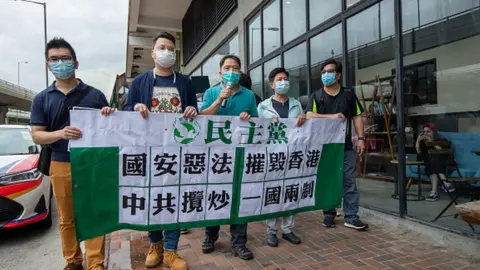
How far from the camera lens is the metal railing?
102ft

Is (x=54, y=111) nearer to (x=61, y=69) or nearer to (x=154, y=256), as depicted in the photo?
(x=61, y=69)

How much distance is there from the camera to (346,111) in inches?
149

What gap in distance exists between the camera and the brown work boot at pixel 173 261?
2.80 metres

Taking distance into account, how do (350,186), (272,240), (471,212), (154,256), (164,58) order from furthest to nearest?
(350,186) < (272,240) < (154,256) < (164,58) < (471,212)

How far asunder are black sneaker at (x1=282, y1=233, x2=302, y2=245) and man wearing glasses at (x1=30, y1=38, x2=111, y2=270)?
1846 millimetres

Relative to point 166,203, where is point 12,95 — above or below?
above

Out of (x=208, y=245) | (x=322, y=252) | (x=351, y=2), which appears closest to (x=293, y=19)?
(x=351, y=2)

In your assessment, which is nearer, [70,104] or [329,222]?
[70,104]

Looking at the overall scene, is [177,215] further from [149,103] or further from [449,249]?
[449,249]

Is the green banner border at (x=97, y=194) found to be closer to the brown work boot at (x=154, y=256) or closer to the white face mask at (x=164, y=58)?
the brown work boot at (x=154, y=256)

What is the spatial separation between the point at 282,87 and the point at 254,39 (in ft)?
15.9

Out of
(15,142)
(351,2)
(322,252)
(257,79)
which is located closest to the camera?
(322,252)

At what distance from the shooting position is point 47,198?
4352 mm

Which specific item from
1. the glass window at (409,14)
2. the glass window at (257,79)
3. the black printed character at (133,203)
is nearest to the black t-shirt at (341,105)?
the glass window at (409,14)
